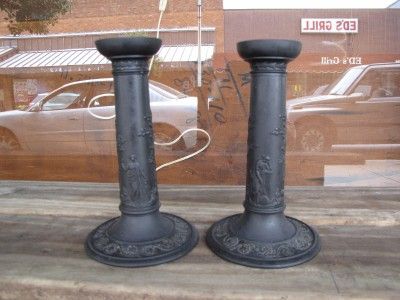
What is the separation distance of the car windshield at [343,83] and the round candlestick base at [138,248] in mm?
2930

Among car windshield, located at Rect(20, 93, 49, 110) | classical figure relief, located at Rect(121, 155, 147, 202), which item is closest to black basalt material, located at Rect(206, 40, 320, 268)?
classical figure relief, located at Rect(121, 155, 147, 202)

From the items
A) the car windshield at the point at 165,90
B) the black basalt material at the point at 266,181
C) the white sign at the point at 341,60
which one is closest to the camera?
the black basalt material at the point at 266,181

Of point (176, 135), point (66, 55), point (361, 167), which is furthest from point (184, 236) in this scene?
→ point (361, 167)

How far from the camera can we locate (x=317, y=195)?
9.01ft

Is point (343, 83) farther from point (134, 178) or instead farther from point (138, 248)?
point (138, 248)

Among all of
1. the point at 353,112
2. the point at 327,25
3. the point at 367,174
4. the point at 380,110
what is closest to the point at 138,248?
the point at 327,25

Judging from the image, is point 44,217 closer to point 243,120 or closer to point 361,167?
point 243,120

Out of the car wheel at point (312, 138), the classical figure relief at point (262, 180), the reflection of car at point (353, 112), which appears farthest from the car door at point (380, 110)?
the classical figure relief at point (262, 180)

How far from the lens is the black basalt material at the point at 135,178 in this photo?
175 centimetres

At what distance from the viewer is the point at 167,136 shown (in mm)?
4035

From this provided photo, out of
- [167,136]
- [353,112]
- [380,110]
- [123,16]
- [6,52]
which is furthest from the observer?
[353,112]

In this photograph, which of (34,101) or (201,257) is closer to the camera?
(201,257)

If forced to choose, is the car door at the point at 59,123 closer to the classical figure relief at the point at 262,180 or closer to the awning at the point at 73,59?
the awning at the point at 73,59

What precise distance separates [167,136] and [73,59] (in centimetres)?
115
